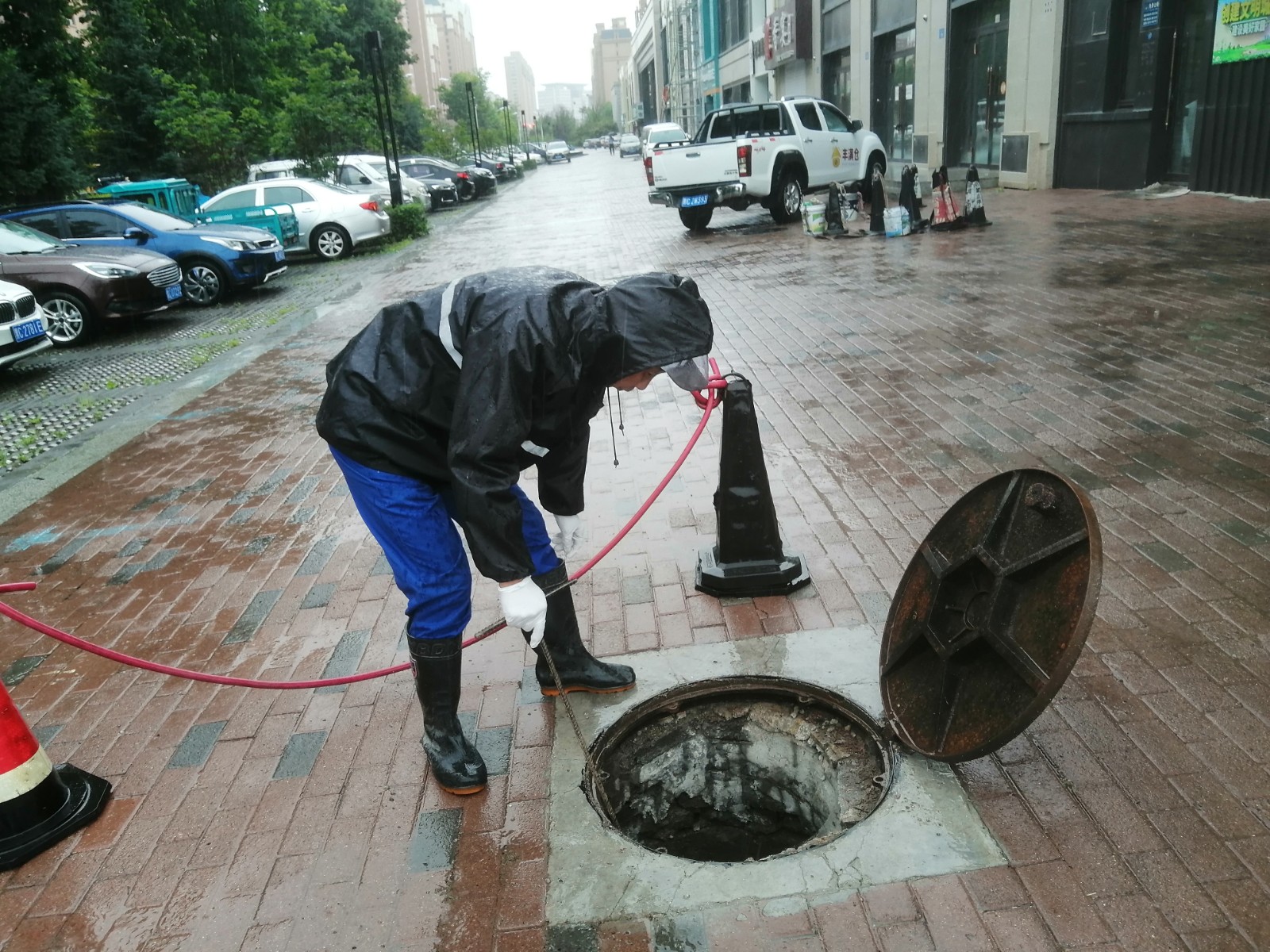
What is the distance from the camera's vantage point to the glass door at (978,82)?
19.4 meters

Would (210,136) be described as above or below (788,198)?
above

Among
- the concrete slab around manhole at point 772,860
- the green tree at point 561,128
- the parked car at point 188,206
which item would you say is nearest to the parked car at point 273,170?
the parked car at point 188,206

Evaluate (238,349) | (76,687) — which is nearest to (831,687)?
(76,687)

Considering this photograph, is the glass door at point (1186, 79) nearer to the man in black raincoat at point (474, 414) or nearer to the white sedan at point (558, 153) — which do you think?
the man in black raincoat at point (474, 414)

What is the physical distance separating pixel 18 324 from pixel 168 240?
4.22 meters

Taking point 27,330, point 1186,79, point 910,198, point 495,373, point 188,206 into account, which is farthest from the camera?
point 188,206

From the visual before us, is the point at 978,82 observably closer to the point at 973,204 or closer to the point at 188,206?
the point at 973,204

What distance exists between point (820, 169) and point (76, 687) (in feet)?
52.2

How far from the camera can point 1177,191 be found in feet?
50.0

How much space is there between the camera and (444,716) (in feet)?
10.1

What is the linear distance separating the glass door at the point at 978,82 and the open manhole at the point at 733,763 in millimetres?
18927

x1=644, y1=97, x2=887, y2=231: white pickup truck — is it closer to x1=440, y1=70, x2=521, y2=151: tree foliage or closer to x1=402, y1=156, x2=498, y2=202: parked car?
x1=402, y1=156, x2=498, y2=202: parked car

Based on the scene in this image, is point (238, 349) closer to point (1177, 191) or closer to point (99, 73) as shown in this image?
point (1177, 191)

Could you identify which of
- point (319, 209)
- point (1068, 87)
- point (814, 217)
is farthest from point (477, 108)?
point (814, 217)
